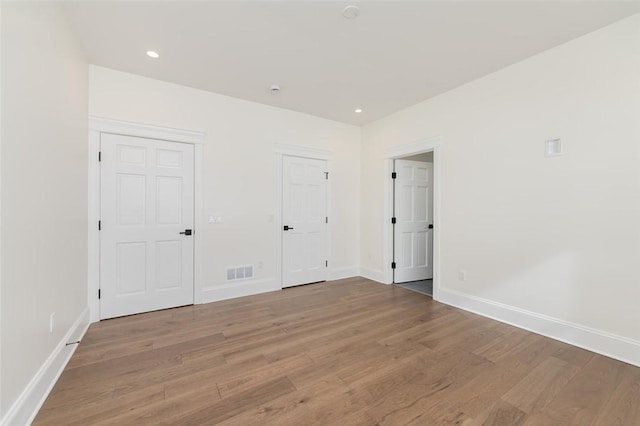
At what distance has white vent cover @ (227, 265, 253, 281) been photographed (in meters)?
3.71

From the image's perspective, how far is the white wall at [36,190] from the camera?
141 cm

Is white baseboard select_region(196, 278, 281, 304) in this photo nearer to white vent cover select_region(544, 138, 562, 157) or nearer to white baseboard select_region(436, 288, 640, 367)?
white baseboard select_region(436, 288, 640, 367)

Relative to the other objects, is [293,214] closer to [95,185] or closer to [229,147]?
[229,147]

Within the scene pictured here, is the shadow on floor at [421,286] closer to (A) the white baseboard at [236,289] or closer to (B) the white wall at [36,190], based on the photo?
(A) the white baseboard at [236,289]

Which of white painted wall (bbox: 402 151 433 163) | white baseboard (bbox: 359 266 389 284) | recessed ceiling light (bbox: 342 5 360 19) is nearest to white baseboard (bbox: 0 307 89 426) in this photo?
recessed ceiling light (bbox: 342 5 360 19)

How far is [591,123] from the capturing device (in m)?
2.38

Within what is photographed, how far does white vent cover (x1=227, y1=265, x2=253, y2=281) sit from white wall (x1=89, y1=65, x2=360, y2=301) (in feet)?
0.20

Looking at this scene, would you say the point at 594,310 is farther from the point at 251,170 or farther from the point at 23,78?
the point at 23,78

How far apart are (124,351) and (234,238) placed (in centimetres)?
175

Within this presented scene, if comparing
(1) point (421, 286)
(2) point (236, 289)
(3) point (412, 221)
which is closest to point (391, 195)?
(3) point (412, 221)

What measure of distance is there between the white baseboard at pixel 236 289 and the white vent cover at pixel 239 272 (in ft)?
0.23

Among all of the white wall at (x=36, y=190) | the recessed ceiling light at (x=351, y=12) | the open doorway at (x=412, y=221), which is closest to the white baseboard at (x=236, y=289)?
the white wall at (x=36, y=190)

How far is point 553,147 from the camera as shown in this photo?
262 cm

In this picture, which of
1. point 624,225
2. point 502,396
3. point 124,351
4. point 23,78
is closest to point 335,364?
point 502,396
